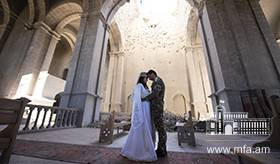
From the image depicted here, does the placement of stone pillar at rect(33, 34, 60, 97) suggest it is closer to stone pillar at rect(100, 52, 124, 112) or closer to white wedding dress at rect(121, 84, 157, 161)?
stone pillar at rect(100, 52, 124, 112)

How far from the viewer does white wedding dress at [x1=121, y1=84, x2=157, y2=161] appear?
6.84 ft

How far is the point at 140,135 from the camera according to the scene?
2.21 m

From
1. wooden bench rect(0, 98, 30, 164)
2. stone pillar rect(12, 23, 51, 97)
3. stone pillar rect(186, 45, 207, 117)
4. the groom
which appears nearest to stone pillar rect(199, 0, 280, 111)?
the groom

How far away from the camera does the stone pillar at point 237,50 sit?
552 centimetres

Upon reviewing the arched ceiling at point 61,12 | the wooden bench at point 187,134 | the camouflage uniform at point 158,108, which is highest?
the arched ceiling at point 61,12

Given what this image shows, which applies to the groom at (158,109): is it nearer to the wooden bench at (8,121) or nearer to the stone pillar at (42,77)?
the wooden bench at (8,121)

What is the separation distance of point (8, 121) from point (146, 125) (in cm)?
192

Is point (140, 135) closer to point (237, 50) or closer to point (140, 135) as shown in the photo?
point (140, 135)

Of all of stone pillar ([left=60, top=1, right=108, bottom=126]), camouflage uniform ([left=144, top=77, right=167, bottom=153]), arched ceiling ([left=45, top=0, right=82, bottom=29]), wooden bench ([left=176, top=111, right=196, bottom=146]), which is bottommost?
wooden bench ([left=176, top=111, right=196, bottom=146])

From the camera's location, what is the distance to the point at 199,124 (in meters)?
6.36

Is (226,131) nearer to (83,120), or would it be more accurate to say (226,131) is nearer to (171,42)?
(83,120)

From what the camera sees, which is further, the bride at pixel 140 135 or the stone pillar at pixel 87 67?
the stone pillar at pixel 87 67

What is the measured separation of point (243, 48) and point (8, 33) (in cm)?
1768

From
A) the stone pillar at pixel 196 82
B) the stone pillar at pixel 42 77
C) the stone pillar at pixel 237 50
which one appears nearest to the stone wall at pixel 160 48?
the stone pillar at pixel 196 82
